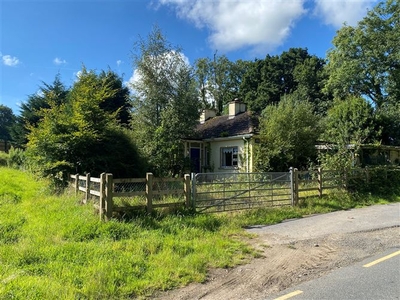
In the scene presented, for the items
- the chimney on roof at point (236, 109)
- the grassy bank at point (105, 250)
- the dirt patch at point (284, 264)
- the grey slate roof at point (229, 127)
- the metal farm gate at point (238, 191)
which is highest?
the chimney on roof at point (236, 109)

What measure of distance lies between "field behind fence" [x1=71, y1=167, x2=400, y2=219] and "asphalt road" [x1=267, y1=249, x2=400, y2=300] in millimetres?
4689

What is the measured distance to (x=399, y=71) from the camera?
29.5 metres

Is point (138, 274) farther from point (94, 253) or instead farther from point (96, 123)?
point (96, 123)

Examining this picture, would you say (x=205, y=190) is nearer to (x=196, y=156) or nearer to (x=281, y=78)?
(x=196, y=156)

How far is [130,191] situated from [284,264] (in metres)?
4.42

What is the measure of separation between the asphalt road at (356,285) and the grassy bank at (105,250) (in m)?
1.51

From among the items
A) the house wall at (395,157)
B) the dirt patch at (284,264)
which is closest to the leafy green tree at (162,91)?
the dirt patch at (284,264)

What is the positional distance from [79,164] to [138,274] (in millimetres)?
8846

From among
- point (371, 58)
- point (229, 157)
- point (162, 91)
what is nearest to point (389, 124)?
point (371, 58)

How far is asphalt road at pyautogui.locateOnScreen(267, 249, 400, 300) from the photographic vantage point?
166 inches

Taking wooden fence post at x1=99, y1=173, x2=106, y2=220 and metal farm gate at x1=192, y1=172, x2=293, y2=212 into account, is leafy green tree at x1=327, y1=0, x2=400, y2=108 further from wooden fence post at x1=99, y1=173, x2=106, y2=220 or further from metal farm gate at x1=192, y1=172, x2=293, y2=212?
wooden fence post at x1=99, y1=173, x2=106, y2=220

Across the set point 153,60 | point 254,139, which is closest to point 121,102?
point 153,60

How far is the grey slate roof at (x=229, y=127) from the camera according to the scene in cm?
2029

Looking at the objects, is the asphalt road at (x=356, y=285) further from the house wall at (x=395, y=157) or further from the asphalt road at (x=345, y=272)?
the house wall at (x=395, y=157)
